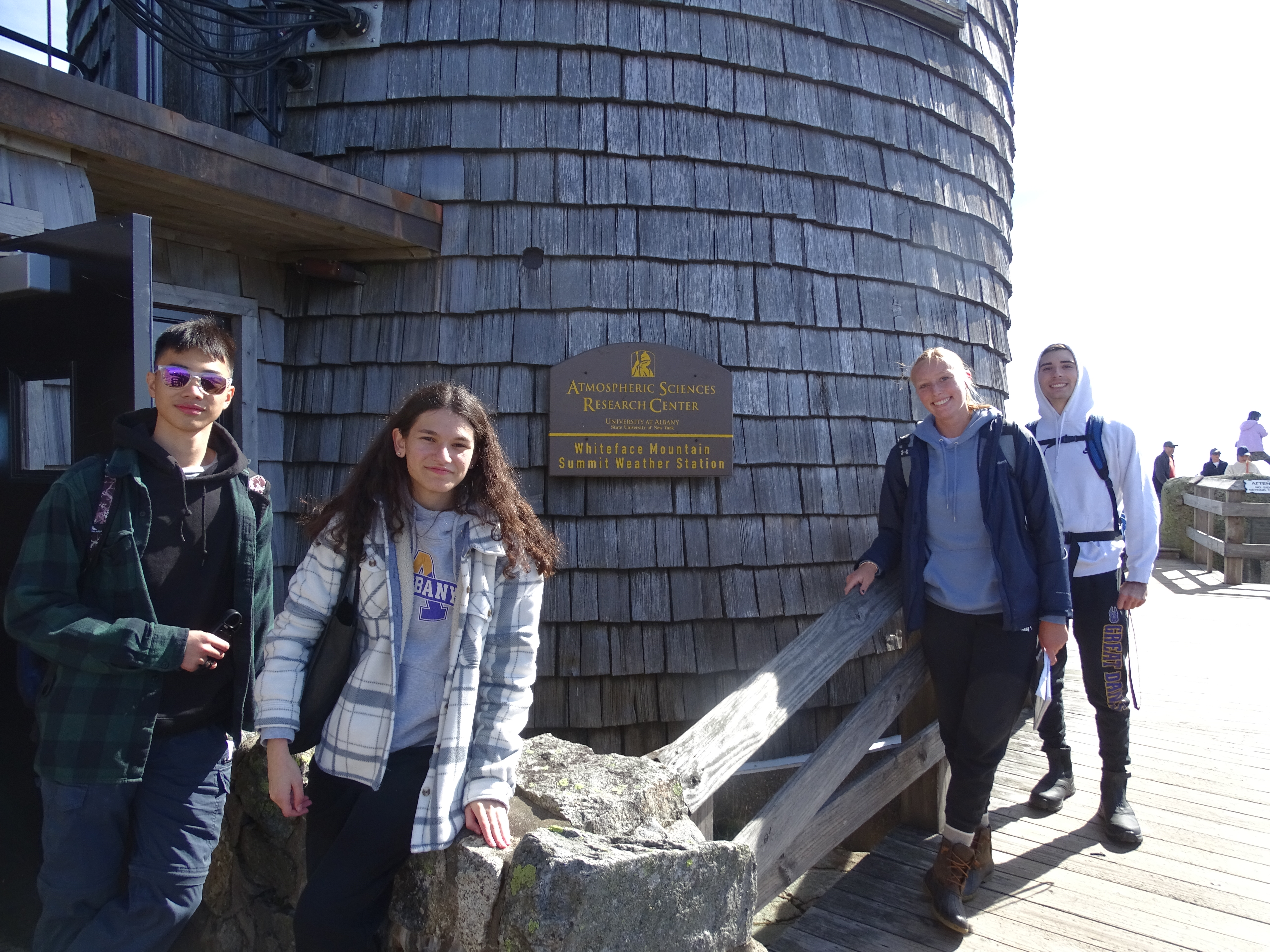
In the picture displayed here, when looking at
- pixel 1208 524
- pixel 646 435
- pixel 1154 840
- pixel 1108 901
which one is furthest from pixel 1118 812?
pixel 1208 524

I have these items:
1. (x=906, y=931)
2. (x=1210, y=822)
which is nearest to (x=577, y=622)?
(x=906, y=931)

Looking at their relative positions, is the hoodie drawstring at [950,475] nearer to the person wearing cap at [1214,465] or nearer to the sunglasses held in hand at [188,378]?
the sunglasses held in hand at [188,378]

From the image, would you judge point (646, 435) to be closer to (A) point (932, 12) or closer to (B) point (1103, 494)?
(B) point (1103, 494)

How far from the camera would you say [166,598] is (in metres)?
1.69

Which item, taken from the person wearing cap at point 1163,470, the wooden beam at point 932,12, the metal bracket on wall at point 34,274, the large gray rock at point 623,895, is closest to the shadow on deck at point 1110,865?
the large gray rock at point 623,895

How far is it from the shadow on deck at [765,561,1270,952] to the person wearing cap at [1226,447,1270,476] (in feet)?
17.2

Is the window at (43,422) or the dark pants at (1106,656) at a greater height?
the window at (43,422)

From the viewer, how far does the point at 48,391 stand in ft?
7.66

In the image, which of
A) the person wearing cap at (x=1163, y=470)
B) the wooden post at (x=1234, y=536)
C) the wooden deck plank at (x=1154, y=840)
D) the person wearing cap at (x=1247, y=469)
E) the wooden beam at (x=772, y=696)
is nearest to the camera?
the wooden beam at (x=772, y=696)

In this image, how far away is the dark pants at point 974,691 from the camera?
8.04 ft

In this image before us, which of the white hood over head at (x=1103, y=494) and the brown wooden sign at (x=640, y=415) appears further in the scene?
the brown wooden sign at (x=640, y=415)

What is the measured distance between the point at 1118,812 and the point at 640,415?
2349 millimetres

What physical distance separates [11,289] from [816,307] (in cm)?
302

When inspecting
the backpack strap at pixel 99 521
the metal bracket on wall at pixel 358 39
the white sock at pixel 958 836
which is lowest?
the white sock at pixel 958 836
